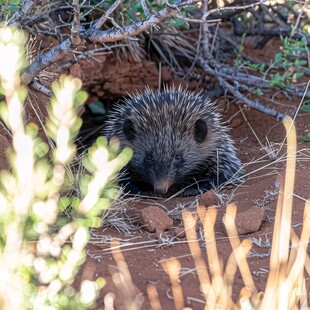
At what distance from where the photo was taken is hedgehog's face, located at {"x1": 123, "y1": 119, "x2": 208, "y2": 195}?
20.8 ft

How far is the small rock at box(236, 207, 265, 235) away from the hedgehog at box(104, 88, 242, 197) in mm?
1629

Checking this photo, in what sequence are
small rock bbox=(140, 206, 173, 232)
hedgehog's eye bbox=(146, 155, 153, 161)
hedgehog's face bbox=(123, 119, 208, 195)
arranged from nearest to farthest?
small rock bbox=(140, 206, 173, 232) < hedgehog's face bbox=(123, 119, 208, 195) < hedgehog's eye bbox=(146, 155, 153, 161)

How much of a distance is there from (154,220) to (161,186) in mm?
1397

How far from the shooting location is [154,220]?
187 inches

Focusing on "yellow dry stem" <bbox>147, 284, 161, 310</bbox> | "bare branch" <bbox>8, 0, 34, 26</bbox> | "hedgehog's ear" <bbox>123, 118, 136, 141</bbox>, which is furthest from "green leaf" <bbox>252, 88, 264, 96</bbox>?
"yellow dry stem" <bbox>147, 284, 161, 310</bbox>

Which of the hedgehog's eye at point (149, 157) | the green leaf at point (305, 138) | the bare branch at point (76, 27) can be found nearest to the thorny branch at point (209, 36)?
the bare branch at point (76, 27)

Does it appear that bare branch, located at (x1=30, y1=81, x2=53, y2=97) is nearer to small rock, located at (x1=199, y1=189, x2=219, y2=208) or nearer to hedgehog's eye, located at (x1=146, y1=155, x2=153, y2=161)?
small rock, located at (x1=199, y1=189, x2=219, y2=208)

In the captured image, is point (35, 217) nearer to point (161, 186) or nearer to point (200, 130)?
point (161, 186)

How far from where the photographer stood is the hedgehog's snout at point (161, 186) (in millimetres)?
6116

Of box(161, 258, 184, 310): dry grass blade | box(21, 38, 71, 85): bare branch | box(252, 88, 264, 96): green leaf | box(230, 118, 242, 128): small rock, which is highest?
box(21, 38, 71, 85): bare branch

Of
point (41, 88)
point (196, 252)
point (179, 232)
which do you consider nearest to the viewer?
point (196, 252)

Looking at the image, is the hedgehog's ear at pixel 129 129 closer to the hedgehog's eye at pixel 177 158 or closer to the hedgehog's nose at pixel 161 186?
the hedgehog's eye at pixel 177 158

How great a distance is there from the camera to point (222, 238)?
Answer: 4469 mm

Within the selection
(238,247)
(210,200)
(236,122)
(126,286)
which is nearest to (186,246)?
(238,247)
